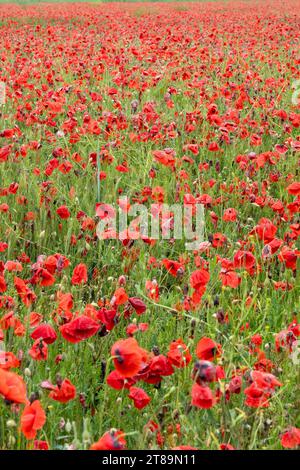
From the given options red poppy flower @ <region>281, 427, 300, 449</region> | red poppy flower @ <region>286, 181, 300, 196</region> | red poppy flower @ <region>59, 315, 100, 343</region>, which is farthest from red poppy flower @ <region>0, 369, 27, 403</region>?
red poppy flower @ <region>286, 181, 300, 196</region>

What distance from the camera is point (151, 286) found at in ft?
8.04

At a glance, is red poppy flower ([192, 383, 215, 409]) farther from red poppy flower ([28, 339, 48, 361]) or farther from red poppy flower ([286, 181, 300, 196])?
red poppy flower ([286, 181, 300, 196])

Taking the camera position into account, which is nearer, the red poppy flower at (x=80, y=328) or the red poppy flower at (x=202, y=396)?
the red poppy flower at (x=202, y=396)

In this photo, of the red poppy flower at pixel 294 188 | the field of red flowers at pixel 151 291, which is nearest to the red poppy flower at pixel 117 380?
the field of red flowers at pixel 151 291

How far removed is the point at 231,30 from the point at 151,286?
34.7ft

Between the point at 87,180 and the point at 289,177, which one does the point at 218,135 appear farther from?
the point at 87,180

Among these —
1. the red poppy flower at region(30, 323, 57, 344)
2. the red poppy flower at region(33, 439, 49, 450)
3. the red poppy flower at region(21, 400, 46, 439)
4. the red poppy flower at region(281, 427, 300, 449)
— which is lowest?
the red poppy flower at region(33, 439, 49, 450)

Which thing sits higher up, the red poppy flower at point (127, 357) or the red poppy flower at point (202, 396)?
the red poppy flower at point (127, 357)

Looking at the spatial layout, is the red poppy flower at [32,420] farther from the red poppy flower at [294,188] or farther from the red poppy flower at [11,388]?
the red poppy flower at [294,188]

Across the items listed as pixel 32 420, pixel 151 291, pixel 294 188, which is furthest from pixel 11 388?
pixel 294 188

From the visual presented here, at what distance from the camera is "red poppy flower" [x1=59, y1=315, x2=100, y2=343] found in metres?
1.82

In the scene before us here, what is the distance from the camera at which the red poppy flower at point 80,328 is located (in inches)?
71.6
